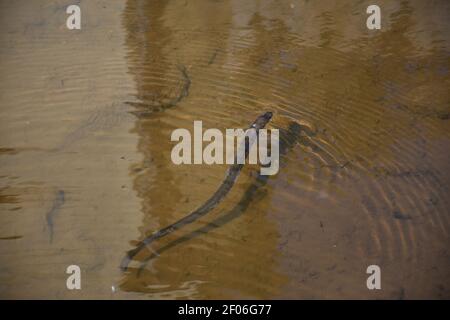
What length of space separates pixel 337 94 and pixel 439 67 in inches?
24.7

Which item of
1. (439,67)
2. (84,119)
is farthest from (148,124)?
(439,67)

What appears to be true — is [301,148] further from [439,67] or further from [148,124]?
[439,67]

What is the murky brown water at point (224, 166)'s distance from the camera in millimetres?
2041

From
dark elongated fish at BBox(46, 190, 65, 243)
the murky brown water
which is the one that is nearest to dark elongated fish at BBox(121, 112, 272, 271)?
the murky brown water

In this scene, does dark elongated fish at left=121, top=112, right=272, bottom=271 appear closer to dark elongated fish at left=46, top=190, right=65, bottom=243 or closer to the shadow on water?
the shadow on water

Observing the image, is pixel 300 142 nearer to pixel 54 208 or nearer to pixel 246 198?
pixel 246 198

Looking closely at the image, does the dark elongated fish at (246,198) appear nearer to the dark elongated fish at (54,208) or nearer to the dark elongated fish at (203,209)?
the dark elongated fish at (203,209)

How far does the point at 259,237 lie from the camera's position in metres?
2.09

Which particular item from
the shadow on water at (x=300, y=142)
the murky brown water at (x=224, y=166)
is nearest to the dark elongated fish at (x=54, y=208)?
the murky brown water at (x=224, y=166)

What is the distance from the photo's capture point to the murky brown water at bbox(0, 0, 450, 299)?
2.04 m

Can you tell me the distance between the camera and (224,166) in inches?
86.0

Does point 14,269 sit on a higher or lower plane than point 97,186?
lower

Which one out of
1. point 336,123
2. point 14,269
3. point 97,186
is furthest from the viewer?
point 336,123

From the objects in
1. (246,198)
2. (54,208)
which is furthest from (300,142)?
(54,208)
